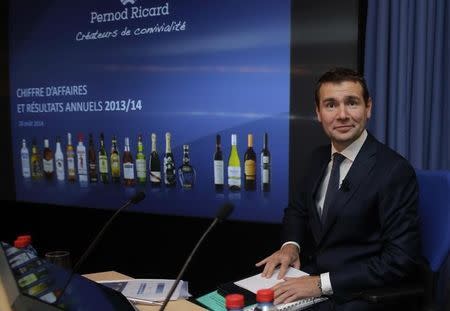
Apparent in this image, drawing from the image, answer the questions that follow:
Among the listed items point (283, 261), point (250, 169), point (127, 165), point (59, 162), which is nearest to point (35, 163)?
point (59, 162)

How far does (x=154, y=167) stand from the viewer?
2717 millimetres

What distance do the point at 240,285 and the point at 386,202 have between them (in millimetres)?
534

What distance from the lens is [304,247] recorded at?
1.79 metres

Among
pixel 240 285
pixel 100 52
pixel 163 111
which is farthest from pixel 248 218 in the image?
pixel 100 52

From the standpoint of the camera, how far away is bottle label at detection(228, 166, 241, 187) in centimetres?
249

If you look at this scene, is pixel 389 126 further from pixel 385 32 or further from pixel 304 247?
pixel 304 247

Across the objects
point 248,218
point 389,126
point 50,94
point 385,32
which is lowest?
point 248,218

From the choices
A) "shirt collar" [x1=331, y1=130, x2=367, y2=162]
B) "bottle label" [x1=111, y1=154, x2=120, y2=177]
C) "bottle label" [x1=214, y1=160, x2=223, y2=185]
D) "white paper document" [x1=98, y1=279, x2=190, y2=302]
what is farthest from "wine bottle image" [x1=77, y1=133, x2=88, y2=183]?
"shirt collar" [x1=331, y1=130, x2=367, y2=162]

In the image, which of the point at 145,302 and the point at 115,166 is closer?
the point at 145,302

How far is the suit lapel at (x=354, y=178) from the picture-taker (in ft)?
4.90

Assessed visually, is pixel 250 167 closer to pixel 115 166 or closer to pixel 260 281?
pixel 115 166

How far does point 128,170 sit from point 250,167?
2.66 ft

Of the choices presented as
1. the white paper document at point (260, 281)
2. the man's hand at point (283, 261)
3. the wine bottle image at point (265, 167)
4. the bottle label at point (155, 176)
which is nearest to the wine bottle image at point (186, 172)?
the bottle label at point (155, 176)

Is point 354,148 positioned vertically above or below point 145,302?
above
